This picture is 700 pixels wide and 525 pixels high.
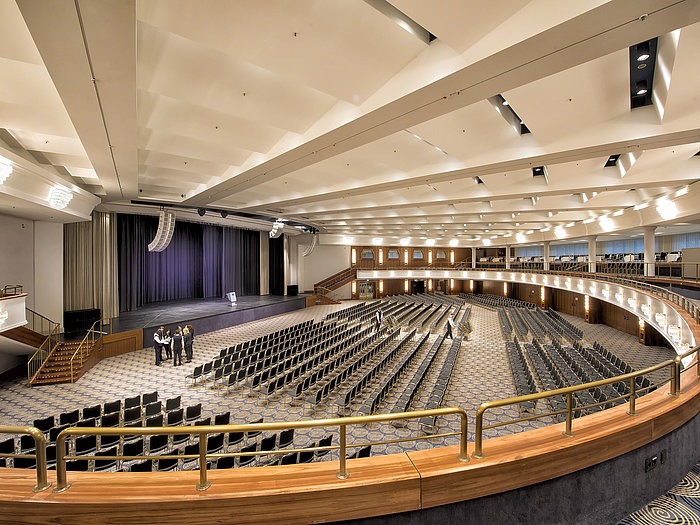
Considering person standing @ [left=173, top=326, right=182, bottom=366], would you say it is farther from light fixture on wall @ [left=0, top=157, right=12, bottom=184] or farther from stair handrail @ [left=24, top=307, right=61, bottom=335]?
light fixture on wall @ [left=0, top=157, right=12, bottom=184]

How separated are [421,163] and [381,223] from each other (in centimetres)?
1096

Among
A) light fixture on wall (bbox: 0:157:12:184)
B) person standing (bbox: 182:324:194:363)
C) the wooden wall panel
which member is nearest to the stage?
the wooden wall panel

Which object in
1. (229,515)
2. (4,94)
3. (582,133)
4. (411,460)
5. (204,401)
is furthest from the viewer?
(204,401)

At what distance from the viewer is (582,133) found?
543cm

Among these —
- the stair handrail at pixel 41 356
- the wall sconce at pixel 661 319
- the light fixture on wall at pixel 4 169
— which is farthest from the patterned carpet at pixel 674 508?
the stair handrail at pixel 41 356

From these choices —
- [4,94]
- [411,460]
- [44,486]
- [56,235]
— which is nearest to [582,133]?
[411,460]

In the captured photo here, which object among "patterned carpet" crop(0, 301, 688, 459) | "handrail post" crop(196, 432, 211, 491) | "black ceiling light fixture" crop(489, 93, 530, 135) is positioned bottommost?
"patterned carpet" crop(0, 301, 688, 459)

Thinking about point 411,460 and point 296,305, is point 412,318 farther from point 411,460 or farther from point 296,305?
point 411,460

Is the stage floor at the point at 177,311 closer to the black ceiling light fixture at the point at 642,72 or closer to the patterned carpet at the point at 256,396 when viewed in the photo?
the patterned carpet at the point at 256,396

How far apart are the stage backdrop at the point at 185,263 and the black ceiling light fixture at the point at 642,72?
65.8 feet

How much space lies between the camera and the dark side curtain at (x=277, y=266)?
24859mm

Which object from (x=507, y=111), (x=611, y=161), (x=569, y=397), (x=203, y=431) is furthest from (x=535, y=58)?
(x=611, y=161)

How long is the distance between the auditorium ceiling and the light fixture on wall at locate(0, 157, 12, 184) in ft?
0.50

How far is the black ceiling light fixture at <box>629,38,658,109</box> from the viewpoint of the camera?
4020 mm
